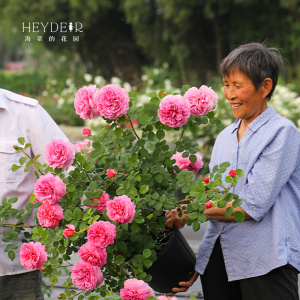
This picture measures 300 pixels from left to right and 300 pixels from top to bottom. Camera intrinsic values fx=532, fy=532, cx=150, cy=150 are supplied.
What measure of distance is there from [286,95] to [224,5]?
881cm

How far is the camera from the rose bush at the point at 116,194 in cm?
183

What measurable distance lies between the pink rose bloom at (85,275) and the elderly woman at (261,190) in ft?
1.32

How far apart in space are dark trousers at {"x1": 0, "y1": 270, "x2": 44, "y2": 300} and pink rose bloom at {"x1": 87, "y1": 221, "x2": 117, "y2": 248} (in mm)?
548

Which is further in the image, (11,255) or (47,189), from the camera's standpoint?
(11,255)

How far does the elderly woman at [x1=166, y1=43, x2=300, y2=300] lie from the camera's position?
6.31ft

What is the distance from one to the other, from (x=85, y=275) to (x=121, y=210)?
0.28 m

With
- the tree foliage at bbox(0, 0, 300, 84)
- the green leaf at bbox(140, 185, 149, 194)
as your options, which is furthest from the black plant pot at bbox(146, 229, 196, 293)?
the tree foliage at bbox(0, 0, 300, 84)

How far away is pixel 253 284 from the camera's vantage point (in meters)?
2.01

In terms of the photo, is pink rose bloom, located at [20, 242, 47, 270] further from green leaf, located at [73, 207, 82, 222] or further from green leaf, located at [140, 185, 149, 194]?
green leaf, located at [140, 185, 149, 194]

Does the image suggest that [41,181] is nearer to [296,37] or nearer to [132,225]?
[132,225]

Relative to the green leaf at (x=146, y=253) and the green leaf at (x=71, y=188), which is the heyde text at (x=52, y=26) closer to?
the green leaf at (x=71, y=188)

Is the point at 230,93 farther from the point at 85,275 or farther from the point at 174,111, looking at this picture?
the point at 85,275

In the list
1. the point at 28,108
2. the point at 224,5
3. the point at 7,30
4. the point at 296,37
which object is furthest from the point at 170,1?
the point at 28,108

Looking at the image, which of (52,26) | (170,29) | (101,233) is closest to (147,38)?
(170,29)
